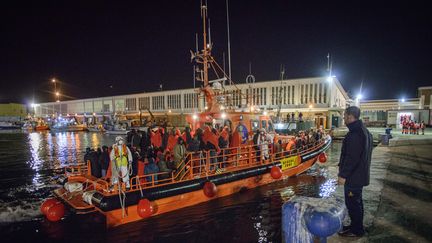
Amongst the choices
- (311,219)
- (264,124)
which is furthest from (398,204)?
(264,124)

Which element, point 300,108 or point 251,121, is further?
point 300,108

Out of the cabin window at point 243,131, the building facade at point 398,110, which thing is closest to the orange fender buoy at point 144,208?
the cabin window at point 243,131

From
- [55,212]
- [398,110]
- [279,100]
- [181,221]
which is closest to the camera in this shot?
[55,212]

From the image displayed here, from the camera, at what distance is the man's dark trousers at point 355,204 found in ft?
11.7

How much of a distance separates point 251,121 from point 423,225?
21.1 feet

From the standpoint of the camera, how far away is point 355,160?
3451 mm

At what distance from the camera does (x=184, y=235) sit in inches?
234

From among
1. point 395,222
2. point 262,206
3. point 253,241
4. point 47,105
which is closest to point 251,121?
point 262,206

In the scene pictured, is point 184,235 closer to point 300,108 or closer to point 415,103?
point 300,108

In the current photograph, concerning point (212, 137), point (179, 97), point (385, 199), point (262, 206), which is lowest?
point (262, 206)

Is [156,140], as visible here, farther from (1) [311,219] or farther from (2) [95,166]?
(1) [311,219]

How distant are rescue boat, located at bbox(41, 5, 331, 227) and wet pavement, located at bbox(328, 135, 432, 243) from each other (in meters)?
2.95

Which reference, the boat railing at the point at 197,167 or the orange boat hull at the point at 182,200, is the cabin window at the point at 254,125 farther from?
the orange boat hull at the point at 182,200

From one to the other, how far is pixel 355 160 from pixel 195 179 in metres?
4.57
